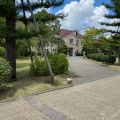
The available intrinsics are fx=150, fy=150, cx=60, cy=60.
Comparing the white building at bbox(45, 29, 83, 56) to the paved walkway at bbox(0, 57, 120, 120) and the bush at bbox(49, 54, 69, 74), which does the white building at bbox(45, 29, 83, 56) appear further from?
the paved walkway at bbox(0, 57, 120, 120)

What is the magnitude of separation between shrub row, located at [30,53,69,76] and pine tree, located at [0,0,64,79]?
4.47 ft

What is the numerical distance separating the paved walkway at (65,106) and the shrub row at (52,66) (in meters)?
2.78

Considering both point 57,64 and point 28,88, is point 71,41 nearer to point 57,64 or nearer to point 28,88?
point 57,64

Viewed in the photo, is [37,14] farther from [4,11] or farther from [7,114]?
[7,114]

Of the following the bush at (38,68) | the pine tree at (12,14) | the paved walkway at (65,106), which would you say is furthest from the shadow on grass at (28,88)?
the pine tree at (12,14)

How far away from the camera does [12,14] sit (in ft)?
23.8

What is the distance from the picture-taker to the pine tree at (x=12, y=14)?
689 cm

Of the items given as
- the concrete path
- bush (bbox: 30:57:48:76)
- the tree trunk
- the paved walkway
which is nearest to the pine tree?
the tree trunk

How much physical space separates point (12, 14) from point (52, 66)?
12.8 feet

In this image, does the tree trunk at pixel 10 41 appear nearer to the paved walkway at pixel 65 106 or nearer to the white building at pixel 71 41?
the paved walkway at pixel 65 106

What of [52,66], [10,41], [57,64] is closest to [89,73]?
[57,64]

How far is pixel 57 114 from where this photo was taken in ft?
14.3

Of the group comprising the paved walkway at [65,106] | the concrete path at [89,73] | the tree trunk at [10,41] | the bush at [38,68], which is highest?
the tree trunk at [10,41]

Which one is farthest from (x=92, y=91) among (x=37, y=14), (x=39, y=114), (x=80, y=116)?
(x=37, y=14)
